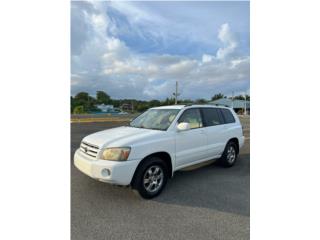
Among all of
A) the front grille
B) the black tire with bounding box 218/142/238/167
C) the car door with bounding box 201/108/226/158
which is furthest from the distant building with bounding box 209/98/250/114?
the front grille

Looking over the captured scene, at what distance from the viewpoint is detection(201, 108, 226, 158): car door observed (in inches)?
166

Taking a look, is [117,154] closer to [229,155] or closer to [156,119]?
[156,119]

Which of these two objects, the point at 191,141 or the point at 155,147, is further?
the point at 191,141

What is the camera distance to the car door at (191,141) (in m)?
3.58

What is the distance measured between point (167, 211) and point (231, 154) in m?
2.75

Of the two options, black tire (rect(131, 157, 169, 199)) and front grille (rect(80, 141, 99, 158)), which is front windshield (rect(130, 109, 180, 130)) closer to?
black tire (rect(131, 157, 169, 199))

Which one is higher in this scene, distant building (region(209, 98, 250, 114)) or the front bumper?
distant building (region(209, 98, 250, 114))

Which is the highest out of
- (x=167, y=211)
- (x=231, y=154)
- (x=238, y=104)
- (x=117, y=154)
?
(x=238, y=104)

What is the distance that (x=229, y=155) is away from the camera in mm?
4828

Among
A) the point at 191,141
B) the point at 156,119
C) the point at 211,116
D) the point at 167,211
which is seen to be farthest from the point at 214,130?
the point at 167,211

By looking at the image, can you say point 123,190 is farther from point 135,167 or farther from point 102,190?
point 135,167

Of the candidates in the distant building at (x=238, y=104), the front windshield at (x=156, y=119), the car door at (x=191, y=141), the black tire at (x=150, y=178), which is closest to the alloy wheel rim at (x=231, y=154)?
the car door at (x=191, y=141)

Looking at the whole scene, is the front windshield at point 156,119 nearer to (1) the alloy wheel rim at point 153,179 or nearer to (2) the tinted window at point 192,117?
(2) the tinted window at point 192,117

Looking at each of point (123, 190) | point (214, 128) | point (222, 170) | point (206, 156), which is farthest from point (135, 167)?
point (222, 170)
